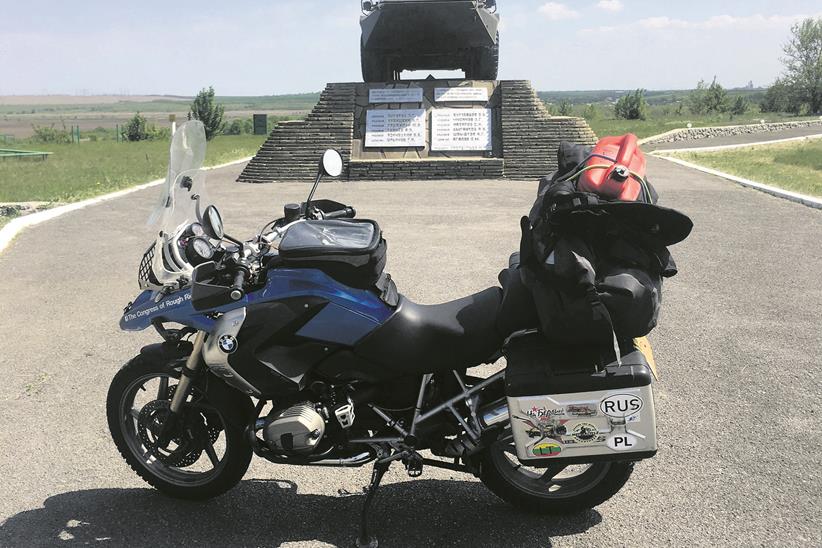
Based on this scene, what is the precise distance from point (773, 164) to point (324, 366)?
58.5 feet

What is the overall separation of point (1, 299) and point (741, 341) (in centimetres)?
607

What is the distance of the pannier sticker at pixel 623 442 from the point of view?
2.55 metres

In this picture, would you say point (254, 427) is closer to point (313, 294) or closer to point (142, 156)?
point (313, 294)

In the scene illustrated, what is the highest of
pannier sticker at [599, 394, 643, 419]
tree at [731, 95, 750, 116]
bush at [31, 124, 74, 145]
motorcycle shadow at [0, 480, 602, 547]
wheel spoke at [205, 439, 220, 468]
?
tree at [731, 95, 750, 116]

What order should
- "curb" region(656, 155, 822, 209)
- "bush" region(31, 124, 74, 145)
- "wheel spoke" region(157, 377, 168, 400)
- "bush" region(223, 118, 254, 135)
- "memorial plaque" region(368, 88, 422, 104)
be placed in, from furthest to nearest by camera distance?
"bush" region(223, 118, 254, 135) < "bush" region(31, 124, 74, 145) < "memorial plaque" region(368, 88, 422, 104) < "curb" region(656, 155, 822, 209) < "wheel spoke" region(157, 377, 168, 400)

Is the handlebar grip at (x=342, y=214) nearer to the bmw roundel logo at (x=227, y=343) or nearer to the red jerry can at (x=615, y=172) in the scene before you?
the bmw roundel logo at (x=227, y=343)

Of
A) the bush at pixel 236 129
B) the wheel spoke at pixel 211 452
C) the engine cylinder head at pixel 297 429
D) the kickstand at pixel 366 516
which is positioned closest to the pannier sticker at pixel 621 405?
the kickstand at pixel 366 516

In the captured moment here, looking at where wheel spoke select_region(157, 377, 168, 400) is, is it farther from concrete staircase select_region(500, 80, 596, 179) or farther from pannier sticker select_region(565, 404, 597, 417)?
concrete staircase select_region(500, 80, 596, 179)

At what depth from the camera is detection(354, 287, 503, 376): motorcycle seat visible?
2.64 m

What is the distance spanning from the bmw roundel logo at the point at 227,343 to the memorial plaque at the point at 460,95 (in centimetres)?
1312

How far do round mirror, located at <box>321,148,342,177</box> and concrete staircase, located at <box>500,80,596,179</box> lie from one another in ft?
39.2

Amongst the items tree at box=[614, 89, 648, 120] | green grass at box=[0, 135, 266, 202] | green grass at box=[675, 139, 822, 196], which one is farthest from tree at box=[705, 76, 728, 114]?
green grass at box=[0, 135, 266, 202]

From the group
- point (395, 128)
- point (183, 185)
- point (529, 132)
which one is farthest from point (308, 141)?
point (183, 185)

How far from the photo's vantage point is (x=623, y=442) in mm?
2561
